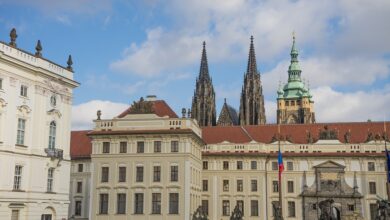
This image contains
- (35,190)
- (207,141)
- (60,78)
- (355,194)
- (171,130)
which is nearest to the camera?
(35,190)

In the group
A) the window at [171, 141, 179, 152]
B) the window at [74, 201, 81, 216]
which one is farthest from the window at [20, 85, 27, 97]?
the window at [74, 201, 81, 216]

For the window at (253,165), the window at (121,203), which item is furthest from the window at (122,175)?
the window at (253,165)

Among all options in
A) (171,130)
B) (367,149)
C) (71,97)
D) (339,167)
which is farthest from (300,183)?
(71,97)

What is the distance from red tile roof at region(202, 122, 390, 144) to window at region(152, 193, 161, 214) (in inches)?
601

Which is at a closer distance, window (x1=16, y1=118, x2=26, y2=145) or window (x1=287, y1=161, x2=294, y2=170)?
window (x1=16, y1=118, x2=26, y2=145)

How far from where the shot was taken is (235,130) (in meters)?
62.1

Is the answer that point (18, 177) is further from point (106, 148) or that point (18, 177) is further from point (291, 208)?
point (291, 208)

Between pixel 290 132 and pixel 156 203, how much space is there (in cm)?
2225

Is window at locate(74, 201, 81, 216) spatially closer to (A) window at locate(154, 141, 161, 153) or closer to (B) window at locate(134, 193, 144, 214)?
(B) window at locate(134, 193, 144, 214)

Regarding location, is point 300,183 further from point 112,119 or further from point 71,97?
point 71,97

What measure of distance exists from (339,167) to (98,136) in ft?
84.7

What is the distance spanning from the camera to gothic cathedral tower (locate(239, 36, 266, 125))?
301ft

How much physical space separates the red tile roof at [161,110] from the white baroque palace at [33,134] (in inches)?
492

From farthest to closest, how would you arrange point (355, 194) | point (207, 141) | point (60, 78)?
point (207, 141), point (355, 194), point (60, 78)
